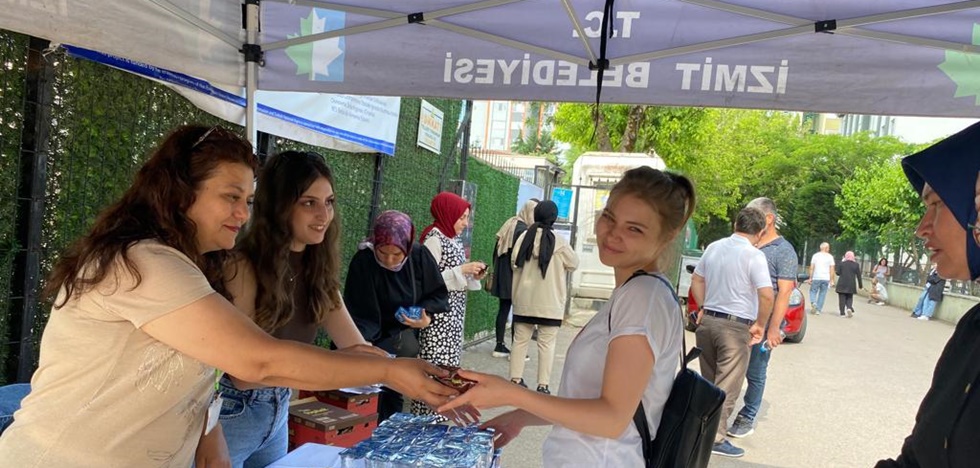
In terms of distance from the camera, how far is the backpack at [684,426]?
1.63 m

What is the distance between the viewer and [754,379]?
548cm

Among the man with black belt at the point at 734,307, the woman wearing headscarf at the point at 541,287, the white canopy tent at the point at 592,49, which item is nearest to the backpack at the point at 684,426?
the white canopy tent at the point at 592,49

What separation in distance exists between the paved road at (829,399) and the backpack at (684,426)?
9.94ft

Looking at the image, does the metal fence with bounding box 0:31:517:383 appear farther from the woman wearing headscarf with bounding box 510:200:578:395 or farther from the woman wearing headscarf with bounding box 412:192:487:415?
the woman wearing headscarf with bounding box 510:200:578:395

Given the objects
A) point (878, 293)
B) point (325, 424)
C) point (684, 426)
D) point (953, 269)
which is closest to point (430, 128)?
point (325, 424)

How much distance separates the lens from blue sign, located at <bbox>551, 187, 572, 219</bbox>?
11.8 m

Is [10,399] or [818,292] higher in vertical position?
[10,399]

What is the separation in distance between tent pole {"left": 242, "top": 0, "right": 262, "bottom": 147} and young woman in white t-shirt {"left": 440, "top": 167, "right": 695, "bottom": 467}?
6.42ft

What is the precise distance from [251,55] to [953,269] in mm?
2825

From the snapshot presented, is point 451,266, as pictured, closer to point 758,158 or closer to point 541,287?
point 541,287

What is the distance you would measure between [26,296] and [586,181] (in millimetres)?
11461

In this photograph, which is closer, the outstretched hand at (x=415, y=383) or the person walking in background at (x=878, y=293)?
the outstretched hand at (x=415, y=383)

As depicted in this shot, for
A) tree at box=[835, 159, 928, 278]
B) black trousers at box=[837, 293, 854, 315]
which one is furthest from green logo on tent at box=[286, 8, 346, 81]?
tree at box=[835, 159, 928, 278]

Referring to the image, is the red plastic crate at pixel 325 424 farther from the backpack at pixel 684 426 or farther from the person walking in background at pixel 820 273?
the person walking in background at pixel 820 273
